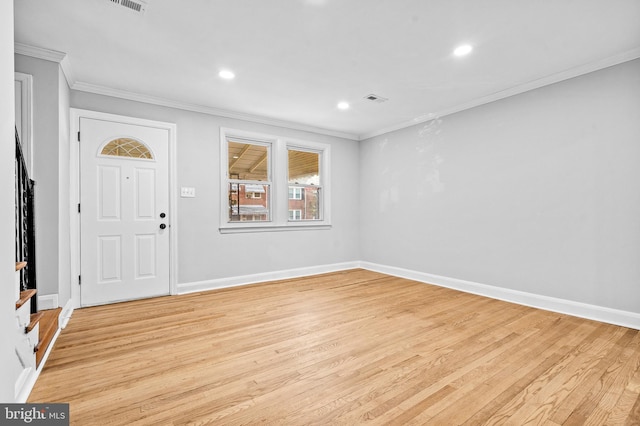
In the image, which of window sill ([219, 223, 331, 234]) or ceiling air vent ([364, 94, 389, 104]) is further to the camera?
window sill ([219, 223, 331, 234])

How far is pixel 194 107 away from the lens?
4.14 metres

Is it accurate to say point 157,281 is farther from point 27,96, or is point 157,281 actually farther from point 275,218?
point 27,96

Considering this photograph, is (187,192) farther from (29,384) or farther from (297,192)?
(29,384)

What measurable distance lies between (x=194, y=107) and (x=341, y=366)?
12.2ft

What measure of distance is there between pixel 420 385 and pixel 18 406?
205 cm

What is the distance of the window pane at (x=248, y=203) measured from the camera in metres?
4.63

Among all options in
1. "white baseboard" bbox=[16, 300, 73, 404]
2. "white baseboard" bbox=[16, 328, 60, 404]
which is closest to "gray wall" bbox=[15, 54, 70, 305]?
"white baseboard" bbox=[16, 300, 73, 404]

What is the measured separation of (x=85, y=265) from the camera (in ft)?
11.4

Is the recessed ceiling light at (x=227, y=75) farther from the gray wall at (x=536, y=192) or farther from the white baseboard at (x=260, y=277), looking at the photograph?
the gray wall at (x=536, y=192)

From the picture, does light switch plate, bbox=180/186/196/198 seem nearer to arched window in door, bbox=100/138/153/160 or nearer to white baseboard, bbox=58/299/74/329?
arched window in door, bbox=100/138/153/160

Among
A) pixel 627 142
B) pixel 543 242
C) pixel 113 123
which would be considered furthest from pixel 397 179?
pixel 113 123

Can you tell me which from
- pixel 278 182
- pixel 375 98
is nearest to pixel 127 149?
pixel 278 182

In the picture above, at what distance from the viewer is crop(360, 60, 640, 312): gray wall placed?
2.90m

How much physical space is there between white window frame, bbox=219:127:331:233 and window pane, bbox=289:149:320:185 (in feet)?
0.29
